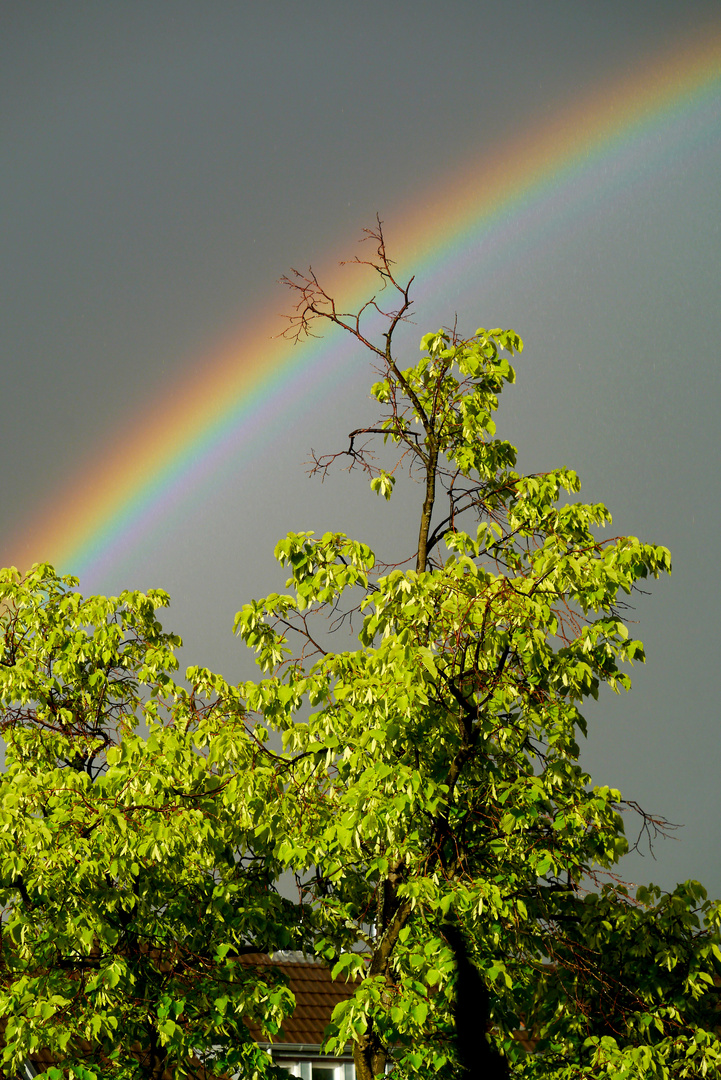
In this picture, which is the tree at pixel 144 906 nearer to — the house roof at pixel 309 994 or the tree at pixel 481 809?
the tree at pixel 481 809

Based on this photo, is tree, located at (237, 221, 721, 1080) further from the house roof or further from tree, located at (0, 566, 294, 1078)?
the house roof

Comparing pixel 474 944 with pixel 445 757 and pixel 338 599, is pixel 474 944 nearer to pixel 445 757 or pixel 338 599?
pixel 445 757

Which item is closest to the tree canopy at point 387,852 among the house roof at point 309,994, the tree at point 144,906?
the tree at point 144,906

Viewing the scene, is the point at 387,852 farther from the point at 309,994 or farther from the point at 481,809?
the point at 309,994

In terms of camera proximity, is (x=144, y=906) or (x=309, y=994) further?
(x=309, y=994)

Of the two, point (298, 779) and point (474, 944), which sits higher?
point (298, 779)

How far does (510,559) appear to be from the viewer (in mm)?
10281

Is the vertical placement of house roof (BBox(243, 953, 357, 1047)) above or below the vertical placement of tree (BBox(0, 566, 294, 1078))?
above

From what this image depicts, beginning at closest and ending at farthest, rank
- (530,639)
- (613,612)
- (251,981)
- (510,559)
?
(530,639) → (251,981) → (613,612) → (510,559)

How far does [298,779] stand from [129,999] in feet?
7.91

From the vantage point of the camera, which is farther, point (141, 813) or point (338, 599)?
point (338, 599)

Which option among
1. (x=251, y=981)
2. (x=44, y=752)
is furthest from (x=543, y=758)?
(x=44, y=752)

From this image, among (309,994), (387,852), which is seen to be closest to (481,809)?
(387,852)

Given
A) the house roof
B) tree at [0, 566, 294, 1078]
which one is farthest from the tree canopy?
the house roof
